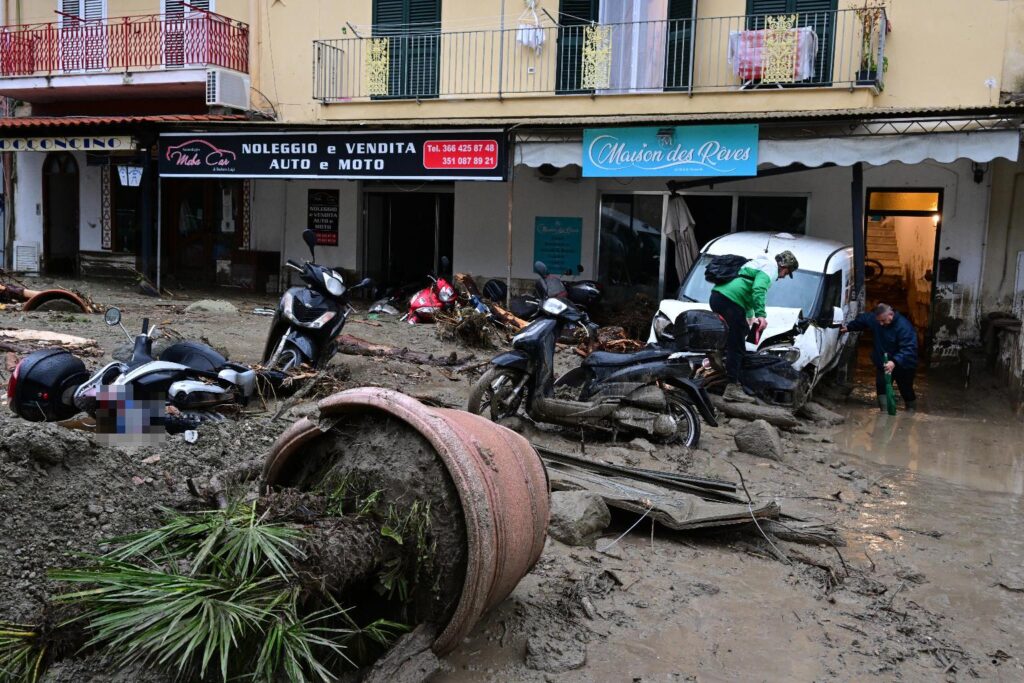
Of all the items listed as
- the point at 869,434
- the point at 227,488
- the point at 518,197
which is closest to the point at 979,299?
the point at 869,434

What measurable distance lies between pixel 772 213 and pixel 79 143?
12.1 m

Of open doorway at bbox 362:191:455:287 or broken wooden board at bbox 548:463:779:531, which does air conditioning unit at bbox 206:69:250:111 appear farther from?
broken wooden board at bbox 548:463:779:531

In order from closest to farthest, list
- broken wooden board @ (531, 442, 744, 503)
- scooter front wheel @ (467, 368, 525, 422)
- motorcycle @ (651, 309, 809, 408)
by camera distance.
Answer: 1. broken wooden board @ (531, 442, 744, 503)
2. scooter front wheel @ (467, 368, 525, 422)
3. motorcycle @ (651, 309, 809, 408)

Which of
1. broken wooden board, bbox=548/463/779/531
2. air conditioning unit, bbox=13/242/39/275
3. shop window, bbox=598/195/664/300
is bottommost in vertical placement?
broken wooden board, bbox=548/463/779/531

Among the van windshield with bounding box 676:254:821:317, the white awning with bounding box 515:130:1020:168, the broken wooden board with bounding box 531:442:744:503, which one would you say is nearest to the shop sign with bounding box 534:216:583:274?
the white awning with bounding box 515:130:1020:168

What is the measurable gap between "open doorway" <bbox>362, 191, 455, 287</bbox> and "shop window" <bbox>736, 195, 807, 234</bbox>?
5542 millimetres

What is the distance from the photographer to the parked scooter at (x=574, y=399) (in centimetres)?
694

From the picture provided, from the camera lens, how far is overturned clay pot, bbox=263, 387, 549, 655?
308 centimetres

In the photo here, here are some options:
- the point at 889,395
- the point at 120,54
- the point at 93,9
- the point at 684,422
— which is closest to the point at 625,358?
the point at 684,422

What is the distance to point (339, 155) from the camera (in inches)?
568

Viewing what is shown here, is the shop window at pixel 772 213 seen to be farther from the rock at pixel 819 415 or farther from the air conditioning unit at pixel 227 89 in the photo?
the air conditioning unit at pixel 227 89

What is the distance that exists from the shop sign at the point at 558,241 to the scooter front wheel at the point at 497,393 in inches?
359

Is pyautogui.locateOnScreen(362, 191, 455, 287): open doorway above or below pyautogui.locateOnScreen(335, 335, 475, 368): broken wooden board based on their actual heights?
above

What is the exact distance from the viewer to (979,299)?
13555 millimetres
